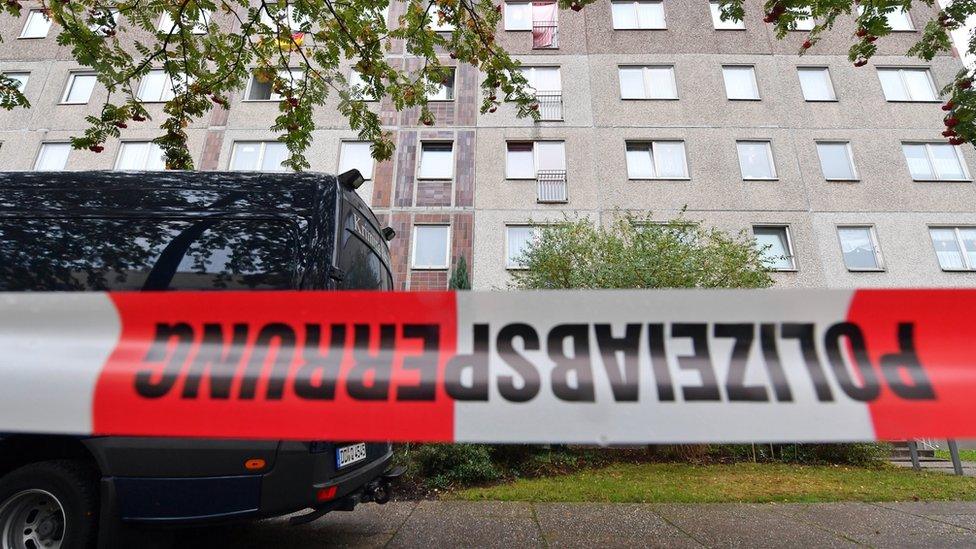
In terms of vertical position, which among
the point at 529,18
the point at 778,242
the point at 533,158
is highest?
the point at 529,18

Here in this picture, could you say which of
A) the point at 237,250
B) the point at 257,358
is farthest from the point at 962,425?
the point at 237,250

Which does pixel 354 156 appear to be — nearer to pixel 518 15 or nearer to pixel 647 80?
pixel 518 15

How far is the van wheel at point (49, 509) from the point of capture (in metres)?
2.33

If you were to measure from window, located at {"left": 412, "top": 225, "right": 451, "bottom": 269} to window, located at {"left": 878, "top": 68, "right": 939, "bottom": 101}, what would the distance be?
15.4 m

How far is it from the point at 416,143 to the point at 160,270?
12.0 metres

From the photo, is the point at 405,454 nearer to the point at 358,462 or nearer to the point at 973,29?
the point at 358,462

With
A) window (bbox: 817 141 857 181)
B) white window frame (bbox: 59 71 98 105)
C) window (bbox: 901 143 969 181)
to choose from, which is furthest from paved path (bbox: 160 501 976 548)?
white window frame (bbox: 59 71 98 105)

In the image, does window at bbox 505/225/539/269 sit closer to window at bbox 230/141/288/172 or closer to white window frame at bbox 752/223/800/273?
white window frame at bbox 752/223/800/273

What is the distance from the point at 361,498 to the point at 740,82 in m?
17.0

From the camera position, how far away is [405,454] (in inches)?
237

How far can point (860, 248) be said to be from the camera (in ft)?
41.5

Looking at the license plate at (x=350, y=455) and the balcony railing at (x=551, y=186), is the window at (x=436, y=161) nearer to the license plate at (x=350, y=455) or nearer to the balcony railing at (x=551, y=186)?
the balcony railing at (x=551, y=186)

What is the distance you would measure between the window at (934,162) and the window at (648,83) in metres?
7.44

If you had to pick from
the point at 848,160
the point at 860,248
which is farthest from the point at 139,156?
the point at 848,160
